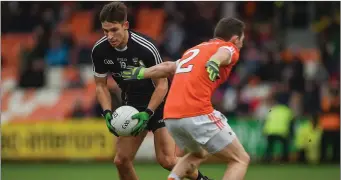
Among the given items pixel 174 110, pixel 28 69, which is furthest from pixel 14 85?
pixel 174 110

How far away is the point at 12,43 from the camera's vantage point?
72.6 feet

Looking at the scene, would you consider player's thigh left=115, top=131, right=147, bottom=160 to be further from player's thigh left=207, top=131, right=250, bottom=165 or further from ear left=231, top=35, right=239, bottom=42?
ear left=231, top=35, right=239, bottom=42

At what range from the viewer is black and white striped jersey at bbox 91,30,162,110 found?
9.80 m

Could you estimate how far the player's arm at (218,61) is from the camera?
8.41 m

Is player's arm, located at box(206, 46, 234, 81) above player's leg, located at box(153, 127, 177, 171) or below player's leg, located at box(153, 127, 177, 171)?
above

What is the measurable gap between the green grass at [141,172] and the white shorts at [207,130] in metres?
5.06

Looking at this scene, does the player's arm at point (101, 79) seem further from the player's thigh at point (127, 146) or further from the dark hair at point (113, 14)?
the dark hair at point (113, 14)

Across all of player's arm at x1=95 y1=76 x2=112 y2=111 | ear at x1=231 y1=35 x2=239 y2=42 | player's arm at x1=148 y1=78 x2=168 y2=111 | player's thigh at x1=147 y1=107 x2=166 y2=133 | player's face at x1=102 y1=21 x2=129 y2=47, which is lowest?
player's thigh at x1=147 y1=107 x2=166 y2=133

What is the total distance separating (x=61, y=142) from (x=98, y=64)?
28.0 feet

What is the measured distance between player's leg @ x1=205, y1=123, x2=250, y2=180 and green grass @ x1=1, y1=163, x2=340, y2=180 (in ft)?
16.3

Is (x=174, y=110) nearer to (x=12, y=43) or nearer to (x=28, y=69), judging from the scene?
(x=28, y=69)

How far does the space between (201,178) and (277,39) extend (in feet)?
39.0

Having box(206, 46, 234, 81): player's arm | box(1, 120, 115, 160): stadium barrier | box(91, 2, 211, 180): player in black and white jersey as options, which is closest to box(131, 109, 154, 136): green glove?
box(91, 2, 211, 180): player in black and white jersey

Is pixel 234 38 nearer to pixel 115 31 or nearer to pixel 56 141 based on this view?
pixel 115 31
